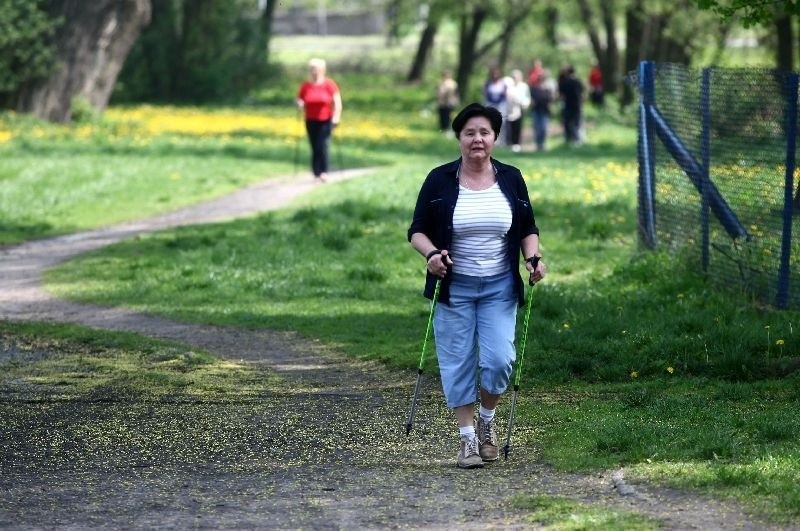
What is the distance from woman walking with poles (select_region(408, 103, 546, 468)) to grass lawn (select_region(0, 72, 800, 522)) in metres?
0.53

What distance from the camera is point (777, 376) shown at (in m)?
9.80

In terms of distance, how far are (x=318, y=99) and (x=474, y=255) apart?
646 inches

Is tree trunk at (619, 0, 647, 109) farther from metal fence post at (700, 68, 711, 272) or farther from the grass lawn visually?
metal fence post at (700, 68, 711, 272)

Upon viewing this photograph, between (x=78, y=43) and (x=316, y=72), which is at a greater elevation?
(x=78, y=43)

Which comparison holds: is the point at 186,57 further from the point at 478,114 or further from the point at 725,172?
the point at 478,114

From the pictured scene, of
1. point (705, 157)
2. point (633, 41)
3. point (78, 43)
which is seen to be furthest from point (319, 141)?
point (633, 41)

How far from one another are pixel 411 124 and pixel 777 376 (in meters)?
37.6

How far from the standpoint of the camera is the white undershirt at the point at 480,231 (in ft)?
25.1

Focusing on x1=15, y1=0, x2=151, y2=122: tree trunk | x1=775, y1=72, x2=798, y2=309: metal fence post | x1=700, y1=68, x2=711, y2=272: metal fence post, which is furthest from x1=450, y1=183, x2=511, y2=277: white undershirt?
x1=15, y1=0, x2=151, y2=122: tree trunk

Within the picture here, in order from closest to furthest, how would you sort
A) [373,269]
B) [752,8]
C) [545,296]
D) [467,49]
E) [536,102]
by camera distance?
1. [752,8]
2. [545,296]
3. [373,269]
4. [536,102]
5. [467,49]

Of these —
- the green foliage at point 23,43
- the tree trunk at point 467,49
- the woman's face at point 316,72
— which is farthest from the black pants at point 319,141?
the tree trunk at point 467,49

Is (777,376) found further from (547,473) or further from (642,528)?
(642,528)

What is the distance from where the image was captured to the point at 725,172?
511 inches

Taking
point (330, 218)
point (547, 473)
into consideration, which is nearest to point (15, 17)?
point (330, 218)
